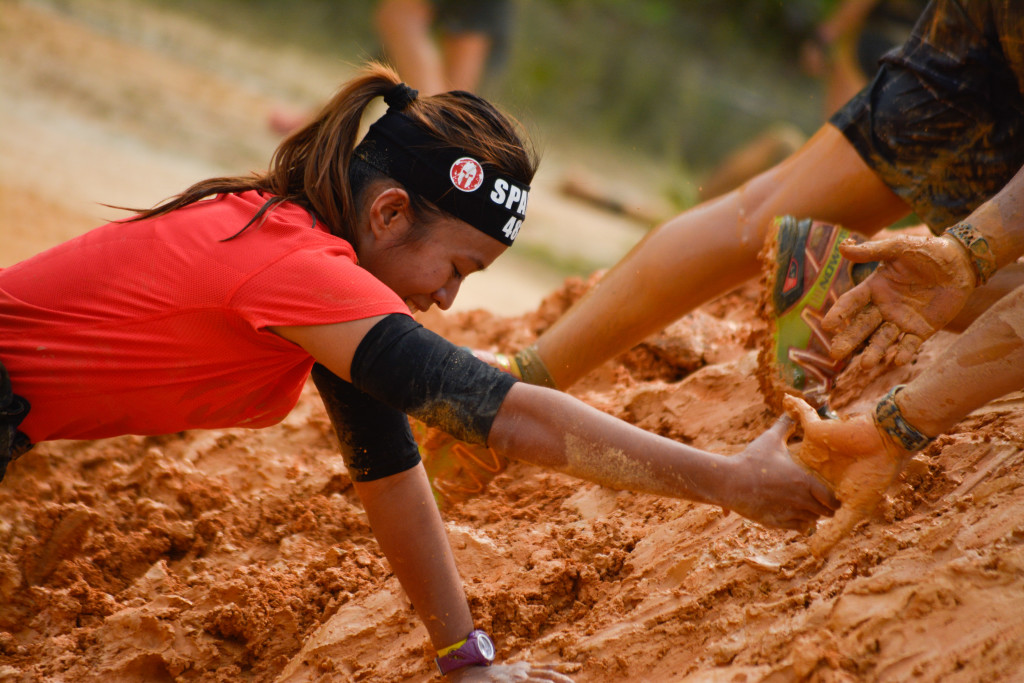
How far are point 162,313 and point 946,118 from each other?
5.74ft

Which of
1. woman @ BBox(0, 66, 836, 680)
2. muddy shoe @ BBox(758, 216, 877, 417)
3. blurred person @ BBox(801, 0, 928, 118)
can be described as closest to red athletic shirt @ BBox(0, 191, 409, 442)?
woman @ BBox(0, 66, 836, 680)

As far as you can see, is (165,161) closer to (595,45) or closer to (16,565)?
(16,565)

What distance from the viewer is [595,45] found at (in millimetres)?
10750

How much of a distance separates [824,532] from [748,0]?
10.6 metres

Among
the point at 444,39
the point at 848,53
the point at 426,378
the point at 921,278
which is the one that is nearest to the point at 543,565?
the point at 426,378

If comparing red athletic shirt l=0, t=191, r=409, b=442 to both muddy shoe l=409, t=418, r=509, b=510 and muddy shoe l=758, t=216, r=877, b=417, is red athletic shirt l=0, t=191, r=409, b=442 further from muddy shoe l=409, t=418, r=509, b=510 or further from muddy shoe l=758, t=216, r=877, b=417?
muddy shoe l=758, t=216, r=877, b=417

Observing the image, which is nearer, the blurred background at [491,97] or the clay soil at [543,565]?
the clay soil at [543,565]

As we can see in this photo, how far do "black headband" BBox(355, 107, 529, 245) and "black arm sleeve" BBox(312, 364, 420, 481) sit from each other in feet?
1.42

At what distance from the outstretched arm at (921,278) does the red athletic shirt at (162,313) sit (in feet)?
2.91

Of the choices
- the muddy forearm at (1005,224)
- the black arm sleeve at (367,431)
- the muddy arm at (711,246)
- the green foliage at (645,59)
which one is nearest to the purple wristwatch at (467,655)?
the black arm sleeve at (367,431)

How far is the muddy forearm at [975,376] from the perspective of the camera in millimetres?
1486

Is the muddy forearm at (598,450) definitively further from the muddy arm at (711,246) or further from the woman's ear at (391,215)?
the muddy arm at (711,246)

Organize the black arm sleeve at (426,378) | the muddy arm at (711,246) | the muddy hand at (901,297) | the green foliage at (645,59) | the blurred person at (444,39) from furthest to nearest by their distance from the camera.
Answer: the green foliage at (645,59) → the blurred person at (444,39) → the muddy arm at (711,246) → the muddy hand at (901,297) → the black arm sleeve at (426,378)

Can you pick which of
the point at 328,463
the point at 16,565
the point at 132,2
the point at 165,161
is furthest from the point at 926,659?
the point at 132,2
